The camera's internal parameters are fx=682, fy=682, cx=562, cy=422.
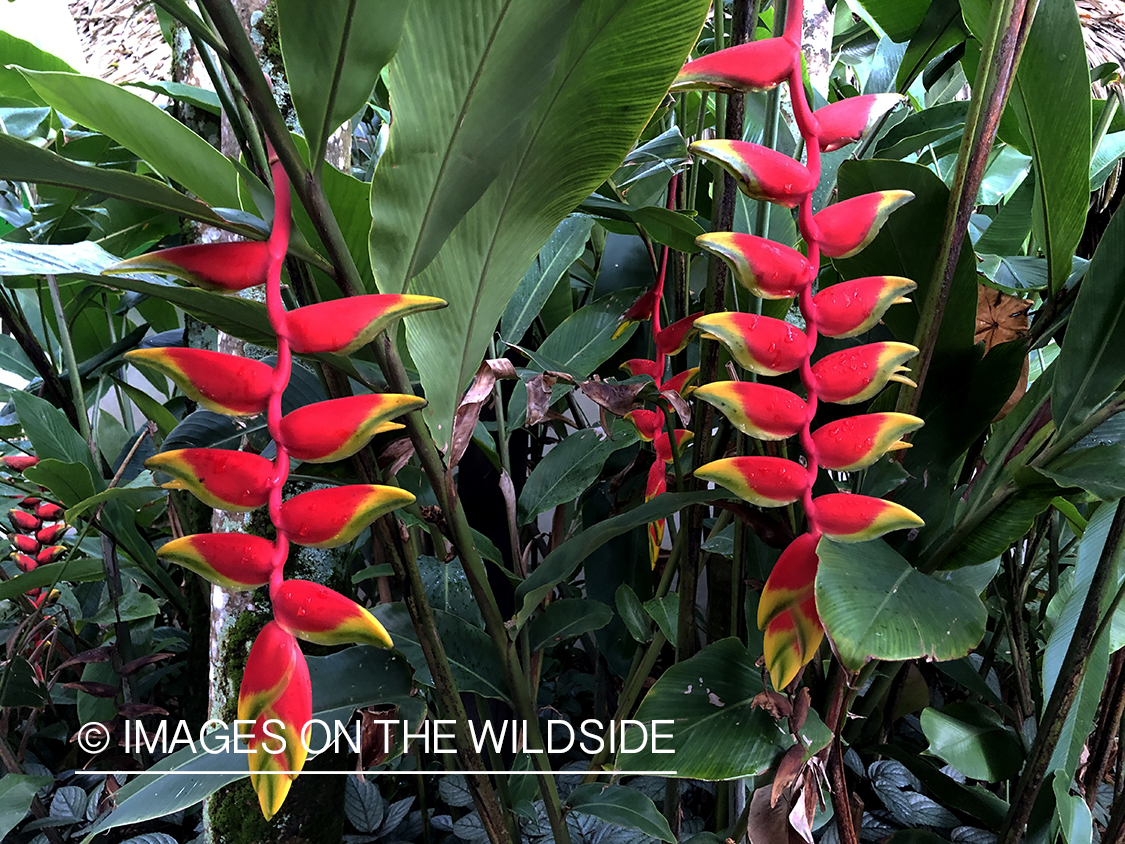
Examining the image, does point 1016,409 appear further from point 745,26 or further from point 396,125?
point 396,125

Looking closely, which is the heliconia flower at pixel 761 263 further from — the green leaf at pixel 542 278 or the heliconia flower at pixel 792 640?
the green leaf at pixel 542 278

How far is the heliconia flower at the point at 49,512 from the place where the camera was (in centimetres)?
77

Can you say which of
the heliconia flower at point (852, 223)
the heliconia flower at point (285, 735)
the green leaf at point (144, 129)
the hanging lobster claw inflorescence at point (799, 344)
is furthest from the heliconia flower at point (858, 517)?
the green leaf at point (144, 129)

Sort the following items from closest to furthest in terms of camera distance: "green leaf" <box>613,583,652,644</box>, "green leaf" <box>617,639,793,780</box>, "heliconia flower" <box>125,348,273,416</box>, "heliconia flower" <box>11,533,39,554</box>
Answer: "heliconia flower" <box>125,348,273,416</box>, "green leaf" <box>617,639,793,780</box>, "green leaf" <box>613,583,652,644</box>, "heliconia flower" <box>11,533,39,554</box>

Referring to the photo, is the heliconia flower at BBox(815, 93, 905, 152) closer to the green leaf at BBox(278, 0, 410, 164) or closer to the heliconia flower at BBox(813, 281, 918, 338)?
the heliconia flower at BBox(813, 281, 918, 338)

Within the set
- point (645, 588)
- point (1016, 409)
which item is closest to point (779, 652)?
point (1016, 409)

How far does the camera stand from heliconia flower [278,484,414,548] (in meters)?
0.24

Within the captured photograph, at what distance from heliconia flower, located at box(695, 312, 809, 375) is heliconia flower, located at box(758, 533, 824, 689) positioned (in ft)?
0.26

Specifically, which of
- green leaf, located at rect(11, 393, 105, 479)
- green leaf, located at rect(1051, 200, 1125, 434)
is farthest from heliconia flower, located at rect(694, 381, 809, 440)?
green leaf, located at rect(11, 393, 105, 479)

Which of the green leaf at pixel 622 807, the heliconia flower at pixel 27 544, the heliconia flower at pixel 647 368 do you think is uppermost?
the heliconia flower at pixel 647 368

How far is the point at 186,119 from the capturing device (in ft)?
2.76

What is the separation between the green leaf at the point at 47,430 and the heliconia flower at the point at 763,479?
66 centimetres

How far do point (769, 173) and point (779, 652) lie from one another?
0.67ft

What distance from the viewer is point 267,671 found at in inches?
9.4
